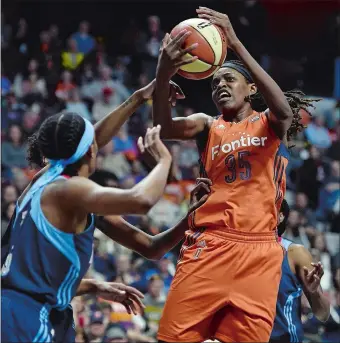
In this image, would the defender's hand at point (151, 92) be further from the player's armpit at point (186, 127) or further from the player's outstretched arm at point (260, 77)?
the player's outstretched arm at point (260, 77)

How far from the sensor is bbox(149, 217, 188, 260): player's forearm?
5305mm

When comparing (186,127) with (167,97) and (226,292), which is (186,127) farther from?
(226,292)

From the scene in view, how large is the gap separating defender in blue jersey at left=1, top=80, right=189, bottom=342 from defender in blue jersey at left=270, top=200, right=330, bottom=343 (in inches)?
73.4

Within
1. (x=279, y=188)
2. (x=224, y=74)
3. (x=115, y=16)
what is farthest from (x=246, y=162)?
(x=115, y=16)

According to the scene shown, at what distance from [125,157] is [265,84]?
824cm

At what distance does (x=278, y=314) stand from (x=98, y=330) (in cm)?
318

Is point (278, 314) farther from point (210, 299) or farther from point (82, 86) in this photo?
point (82, 86)

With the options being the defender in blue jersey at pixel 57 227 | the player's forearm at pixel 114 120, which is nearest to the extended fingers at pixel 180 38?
the player's forearm at pixel 114 120

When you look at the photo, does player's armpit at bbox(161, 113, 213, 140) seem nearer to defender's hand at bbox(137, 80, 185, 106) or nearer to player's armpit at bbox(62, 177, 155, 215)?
defender's hand at bbox(137, 80, 185, 106)

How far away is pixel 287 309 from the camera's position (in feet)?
19.0

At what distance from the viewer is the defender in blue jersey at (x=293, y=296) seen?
18.8 feet

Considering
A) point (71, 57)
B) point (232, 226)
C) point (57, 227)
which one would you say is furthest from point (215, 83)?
point (71, 57)

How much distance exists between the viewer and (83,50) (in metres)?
15.5

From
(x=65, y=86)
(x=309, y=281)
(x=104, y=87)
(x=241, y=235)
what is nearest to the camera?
(x=241, y=235)
